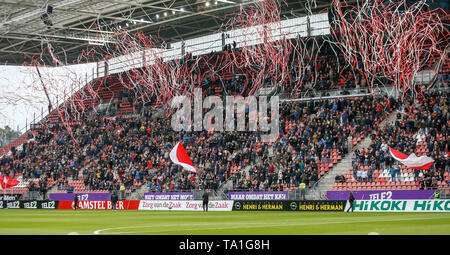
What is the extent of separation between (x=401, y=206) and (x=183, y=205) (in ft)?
44.6

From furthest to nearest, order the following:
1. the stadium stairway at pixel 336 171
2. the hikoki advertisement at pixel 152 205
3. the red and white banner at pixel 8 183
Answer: the red and white banner at pixel 8 183, the hikoki advertisement at pixel 152 205, the stadium stairway at pixel 336 171

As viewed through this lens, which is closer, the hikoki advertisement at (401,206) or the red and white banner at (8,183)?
the hikoki advertisement at (401,206)

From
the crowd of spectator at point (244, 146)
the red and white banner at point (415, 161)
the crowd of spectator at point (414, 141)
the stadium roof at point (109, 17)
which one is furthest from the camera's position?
the stadium roof at point (109, 17)

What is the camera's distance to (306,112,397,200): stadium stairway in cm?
3334

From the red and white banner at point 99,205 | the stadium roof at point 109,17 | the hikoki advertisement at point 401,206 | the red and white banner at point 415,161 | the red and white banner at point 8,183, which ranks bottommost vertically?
the red and white banner at point 99,205

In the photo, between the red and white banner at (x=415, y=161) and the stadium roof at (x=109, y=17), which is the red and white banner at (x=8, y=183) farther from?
the red and white banner at (x=415, y=161)

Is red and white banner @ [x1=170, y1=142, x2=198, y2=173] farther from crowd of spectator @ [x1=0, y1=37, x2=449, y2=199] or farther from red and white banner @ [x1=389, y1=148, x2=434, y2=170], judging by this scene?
red and white banner @ [x1=389, y1=148, x2=434, y2=170]

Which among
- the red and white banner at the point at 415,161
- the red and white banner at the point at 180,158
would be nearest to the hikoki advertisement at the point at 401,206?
the red and white banner at the point at 415,161

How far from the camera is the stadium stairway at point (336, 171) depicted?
33.3 m

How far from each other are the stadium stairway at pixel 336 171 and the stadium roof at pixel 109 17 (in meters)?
11.2

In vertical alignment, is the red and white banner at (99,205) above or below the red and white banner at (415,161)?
below

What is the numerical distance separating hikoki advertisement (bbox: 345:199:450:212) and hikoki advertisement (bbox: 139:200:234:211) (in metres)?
8.01

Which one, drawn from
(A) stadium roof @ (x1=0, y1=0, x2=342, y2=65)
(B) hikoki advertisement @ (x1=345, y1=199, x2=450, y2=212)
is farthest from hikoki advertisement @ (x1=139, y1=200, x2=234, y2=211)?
(A) stadium roof @ (x1=0, y1=0, x2=342, y2=65)
